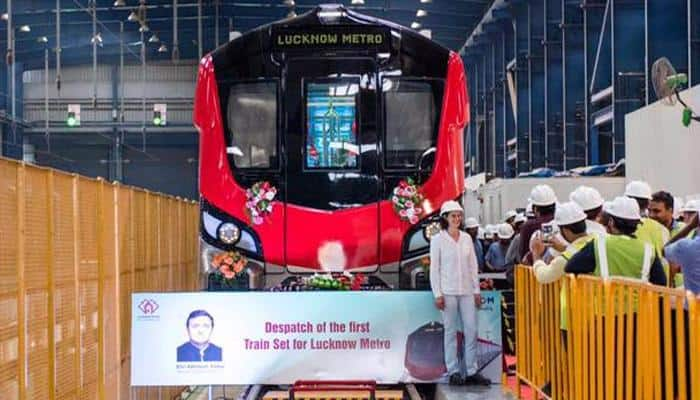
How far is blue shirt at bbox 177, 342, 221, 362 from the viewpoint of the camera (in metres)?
9.83

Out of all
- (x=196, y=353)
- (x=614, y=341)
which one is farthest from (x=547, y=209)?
(x=614, y=341)

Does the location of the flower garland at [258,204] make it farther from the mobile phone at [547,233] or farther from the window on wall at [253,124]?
the mobile phone at [547,233]

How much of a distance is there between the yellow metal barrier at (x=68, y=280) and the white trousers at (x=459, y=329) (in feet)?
9.81

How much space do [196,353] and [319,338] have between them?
3.54 feet

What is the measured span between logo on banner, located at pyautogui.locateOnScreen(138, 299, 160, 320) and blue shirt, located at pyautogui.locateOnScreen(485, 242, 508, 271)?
6564 mm

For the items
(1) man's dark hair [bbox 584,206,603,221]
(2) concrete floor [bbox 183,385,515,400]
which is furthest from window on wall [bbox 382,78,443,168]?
(1) man's dark hair [bbox 584,206,603,221]

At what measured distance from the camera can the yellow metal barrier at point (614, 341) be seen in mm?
4934

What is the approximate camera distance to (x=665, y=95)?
499 inches

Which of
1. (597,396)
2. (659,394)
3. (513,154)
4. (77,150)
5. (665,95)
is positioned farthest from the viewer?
(77,150)

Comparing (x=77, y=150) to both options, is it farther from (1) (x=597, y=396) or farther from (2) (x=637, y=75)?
(1) (x=597, y=396)

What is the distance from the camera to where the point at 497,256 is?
15500mm

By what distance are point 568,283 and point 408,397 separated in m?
3.93

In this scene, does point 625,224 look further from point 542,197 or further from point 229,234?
point 229,234

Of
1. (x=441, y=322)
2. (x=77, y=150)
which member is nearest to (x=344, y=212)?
(x=441, y=322)
